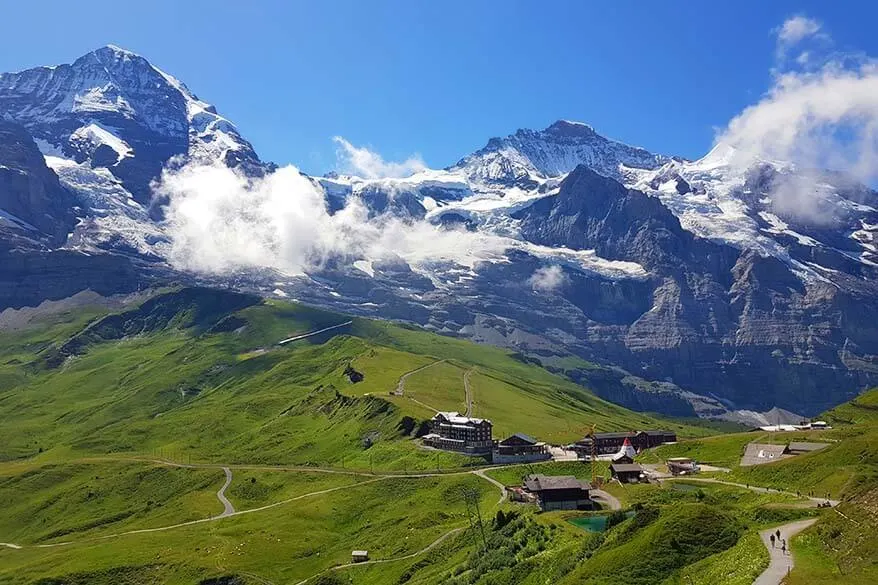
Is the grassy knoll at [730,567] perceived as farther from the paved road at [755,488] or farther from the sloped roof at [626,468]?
the sloped roof at [626,468]

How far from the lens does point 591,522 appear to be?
98062 mm

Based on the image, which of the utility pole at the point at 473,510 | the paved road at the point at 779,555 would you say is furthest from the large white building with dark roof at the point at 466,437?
the paved road at the point at 779,555

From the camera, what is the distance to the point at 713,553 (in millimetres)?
67438

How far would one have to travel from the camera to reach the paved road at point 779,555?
5668 cm

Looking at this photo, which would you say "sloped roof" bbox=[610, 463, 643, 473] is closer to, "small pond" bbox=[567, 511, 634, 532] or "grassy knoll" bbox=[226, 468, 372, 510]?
"small pond" bbox=[567, 511, 634, 532]

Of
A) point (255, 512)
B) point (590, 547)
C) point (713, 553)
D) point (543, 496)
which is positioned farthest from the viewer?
point (255, 512)

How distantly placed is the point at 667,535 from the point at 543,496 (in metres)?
45.2

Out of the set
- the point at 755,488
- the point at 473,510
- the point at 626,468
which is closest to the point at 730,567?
the point at 755,488

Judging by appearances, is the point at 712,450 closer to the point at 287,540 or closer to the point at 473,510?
the point at 473,510

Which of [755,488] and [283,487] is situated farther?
[283,487]

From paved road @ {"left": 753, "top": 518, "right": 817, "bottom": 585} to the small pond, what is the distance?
24840 millimetres

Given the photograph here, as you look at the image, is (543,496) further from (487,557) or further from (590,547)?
(590,547)

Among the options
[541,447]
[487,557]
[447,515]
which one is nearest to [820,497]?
[487,557]

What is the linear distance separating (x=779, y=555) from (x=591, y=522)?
37295mm
